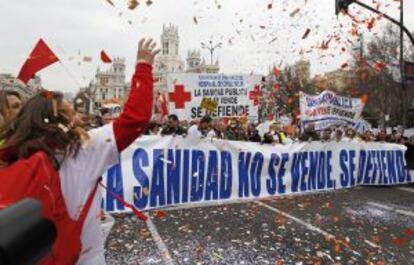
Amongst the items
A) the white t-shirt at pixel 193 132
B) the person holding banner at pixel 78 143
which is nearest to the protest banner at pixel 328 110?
the white t-shirt at pixel 193 132

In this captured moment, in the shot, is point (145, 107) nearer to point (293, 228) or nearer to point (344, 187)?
point (293, 228)

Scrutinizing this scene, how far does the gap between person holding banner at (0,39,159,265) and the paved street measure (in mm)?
4030

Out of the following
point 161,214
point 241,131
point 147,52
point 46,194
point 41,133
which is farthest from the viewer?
point 241,131

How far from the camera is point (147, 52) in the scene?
278 cm

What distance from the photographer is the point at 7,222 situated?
1084mm

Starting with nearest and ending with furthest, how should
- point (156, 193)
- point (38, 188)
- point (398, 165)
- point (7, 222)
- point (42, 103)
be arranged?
point (7, 222)
point (38, 188)
point (42, 103)
point (156, 193)
point (398, 165)

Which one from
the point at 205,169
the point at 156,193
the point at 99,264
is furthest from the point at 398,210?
the point at 99,264

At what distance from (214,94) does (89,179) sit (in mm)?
12375

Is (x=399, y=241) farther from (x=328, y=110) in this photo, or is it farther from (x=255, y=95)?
(x=328, y=110)

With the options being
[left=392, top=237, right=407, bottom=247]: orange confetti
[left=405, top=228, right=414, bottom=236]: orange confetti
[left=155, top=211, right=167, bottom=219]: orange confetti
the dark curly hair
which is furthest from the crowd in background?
the dark curly hair

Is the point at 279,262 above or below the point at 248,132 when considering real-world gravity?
below

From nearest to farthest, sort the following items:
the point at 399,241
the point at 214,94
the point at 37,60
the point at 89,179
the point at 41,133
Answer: the point at 41,133
the point at 89,179
the point at 37,60
the point at 399,241
the point at 214,94

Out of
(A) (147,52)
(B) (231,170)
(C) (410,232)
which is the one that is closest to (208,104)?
(B) (231,170)

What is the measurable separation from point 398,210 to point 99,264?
8.95m
